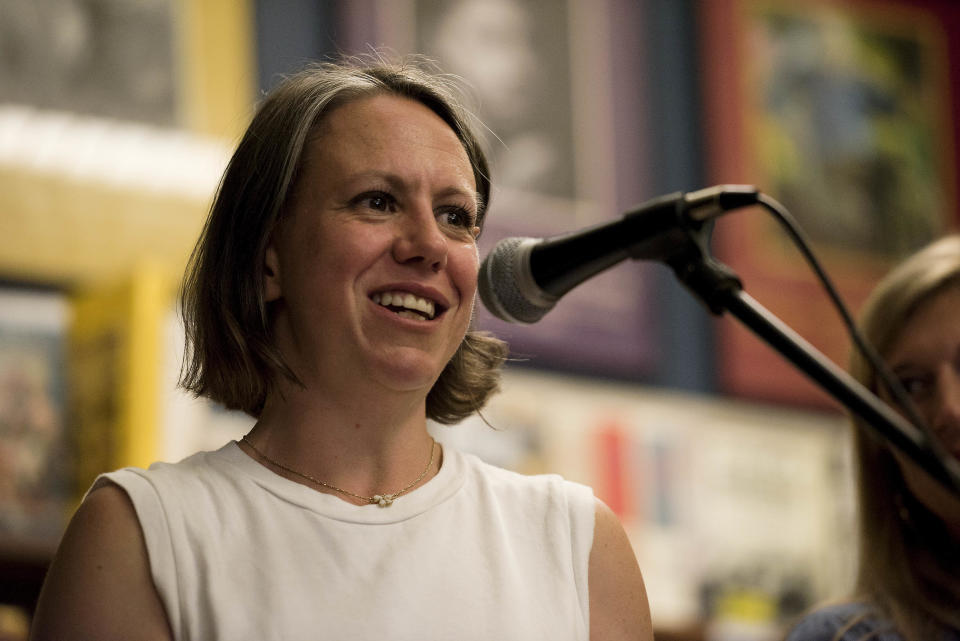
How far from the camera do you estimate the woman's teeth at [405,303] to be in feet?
4.57

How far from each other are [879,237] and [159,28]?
273 centimetres

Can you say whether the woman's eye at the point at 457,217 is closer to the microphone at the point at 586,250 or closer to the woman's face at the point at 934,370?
the microphone at the point at 586,250

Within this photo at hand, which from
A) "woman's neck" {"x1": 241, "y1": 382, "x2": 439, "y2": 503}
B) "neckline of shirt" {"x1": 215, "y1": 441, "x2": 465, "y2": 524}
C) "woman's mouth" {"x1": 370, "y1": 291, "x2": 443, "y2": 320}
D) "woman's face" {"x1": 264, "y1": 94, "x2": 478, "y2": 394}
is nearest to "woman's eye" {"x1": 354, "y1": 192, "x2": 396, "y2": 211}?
"woman's face" {"x1": 264, "y1": 94, "x2": 478, "y2": 394}

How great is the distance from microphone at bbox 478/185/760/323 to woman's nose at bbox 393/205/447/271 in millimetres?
66

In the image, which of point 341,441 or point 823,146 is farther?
point 823,146

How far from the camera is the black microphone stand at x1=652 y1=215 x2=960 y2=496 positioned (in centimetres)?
Result: 108

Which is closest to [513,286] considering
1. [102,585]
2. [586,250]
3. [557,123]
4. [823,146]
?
[586,250]

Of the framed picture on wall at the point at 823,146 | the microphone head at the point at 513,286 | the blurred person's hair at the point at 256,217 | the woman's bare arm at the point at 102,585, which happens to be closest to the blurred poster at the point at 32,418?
the blurred person's hair at the point at 256,217

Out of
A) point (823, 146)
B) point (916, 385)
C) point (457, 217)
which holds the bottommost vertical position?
point (916, 385)

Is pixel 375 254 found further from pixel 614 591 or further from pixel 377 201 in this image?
pixel 614 591

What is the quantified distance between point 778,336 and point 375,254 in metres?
0.47

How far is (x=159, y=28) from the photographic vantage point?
3.53m

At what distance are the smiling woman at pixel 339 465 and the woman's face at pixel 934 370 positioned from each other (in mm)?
567

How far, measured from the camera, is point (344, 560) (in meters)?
1.35
